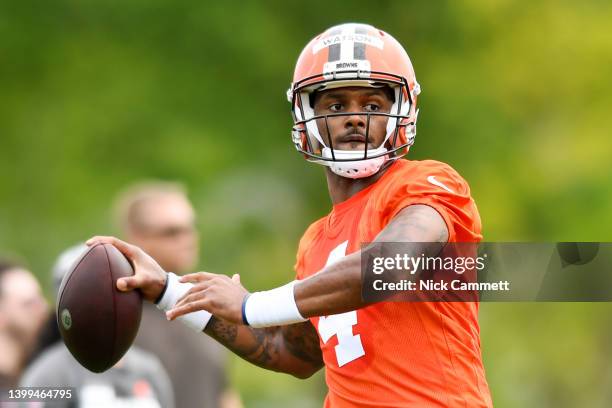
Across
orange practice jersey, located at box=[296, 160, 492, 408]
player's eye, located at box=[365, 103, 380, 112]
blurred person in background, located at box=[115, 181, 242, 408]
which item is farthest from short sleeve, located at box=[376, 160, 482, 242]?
blurred person in background, located at box=[115, 181, 242, 408]

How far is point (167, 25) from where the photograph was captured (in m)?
12.1

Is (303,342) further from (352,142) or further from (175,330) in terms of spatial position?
(175,330)

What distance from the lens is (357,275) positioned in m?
4.17

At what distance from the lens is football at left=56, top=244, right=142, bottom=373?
471cm

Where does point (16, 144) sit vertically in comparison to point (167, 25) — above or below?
below

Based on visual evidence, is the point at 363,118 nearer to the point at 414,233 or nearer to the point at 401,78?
the point at 401,78

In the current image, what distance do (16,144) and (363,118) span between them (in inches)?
319

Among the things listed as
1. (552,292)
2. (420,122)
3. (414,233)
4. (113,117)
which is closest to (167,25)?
(113,117)

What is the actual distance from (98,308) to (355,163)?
3.77ft

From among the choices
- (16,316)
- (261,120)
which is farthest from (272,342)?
(261,120)

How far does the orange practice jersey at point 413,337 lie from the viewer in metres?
4.43

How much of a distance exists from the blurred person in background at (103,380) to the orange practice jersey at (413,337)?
7.12 feet

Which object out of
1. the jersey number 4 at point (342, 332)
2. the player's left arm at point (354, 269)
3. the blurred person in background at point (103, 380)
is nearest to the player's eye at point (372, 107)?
the jersey number 4 at point (342, 332)

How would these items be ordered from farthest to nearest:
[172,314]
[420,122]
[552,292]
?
[420,122] < [552,292] < [172,314]
